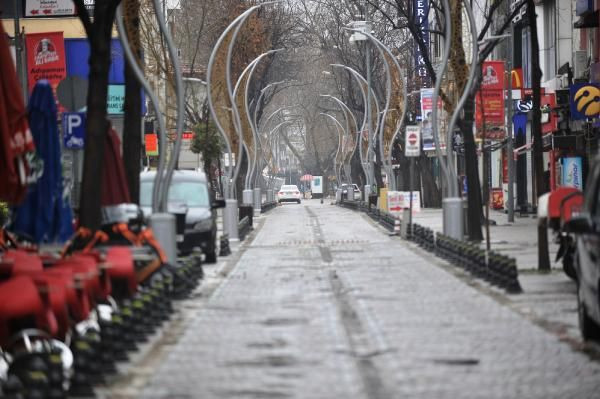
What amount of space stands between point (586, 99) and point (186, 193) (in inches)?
567

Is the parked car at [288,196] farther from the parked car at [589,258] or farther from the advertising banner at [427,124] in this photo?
the parked car at [589,258]

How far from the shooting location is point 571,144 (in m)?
43.4

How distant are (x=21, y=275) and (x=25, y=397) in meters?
2.41

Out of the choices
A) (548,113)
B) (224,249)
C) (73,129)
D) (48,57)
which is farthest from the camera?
(548,113)

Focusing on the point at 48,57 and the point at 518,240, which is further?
the point at 48,57

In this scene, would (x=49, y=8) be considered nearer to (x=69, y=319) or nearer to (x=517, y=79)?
(x=517, y=79)

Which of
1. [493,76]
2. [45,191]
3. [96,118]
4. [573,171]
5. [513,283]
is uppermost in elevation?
[493,76]

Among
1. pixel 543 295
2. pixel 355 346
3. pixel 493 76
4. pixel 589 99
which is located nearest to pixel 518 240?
pixel 589 99

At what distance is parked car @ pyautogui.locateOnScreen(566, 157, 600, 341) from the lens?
1293cm

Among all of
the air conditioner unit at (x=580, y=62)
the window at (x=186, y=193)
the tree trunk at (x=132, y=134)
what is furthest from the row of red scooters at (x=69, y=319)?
the air conditioner unit at (x=580, y=62)

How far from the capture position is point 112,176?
2141 cm

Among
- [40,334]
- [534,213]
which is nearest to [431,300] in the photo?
[40,334]

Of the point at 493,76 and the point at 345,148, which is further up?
the point at 493,76

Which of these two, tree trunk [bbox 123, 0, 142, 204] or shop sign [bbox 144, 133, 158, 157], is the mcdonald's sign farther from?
tree trunk [bbox 123, 0, 142, 204]
